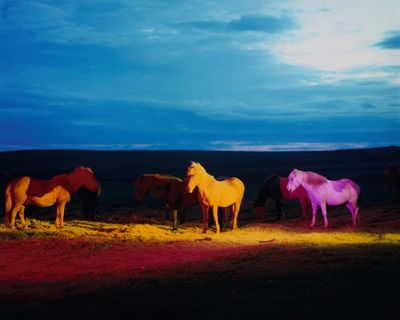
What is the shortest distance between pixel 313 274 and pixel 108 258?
14.7 ft

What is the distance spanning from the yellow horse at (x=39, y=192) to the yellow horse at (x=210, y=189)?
3.54 meters

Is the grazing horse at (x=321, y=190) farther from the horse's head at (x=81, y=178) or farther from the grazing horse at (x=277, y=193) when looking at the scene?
the horse's head at (x=81, y=178)

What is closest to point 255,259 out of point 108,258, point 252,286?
point 252,286

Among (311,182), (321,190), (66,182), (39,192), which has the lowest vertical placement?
(39,192)

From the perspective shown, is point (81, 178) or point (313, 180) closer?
point (313, 180)

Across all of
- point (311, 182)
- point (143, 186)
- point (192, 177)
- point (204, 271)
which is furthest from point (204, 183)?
point (204, 271)

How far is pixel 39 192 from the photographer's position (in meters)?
14.3

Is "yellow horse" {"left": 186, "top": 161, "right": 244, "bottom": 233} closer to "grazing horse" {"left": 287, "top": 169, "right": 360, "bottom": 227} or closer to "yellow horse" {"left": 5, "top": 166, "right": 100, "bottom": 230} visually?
"grazing horse" {"left": 287, "top": 169, "right": 360, "bottom": 227}

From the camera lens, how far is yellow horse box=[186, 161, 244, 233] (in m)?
14.0

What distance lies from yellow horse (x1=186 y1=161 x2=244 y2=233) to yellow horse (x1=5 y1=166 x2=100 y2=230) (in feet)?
11.6

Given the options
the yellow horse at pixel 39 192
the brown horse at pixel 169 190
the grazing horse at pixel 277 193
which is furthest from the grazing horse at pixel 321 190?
the yellow horse at pixel 39 192

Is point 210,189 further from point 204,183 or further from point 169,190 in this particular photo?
point 169,190

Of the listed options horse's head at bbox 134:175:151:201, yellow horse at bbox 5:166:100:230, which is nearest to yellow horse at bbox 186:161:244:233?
horse's head at bbox 134:175:151:201

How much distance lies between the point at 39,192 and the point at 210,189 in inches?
186
